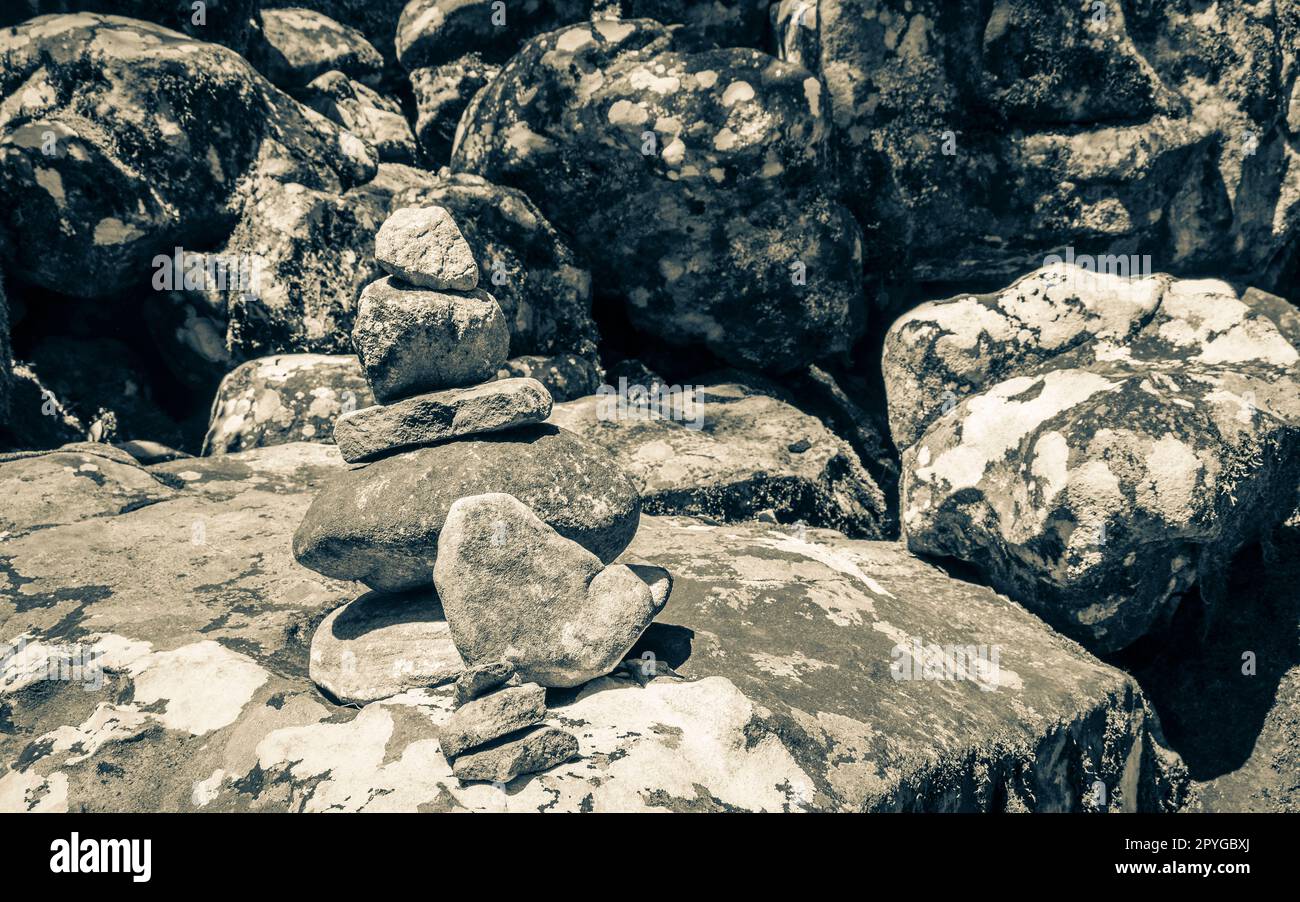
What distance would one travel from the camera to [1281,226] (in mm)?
8648

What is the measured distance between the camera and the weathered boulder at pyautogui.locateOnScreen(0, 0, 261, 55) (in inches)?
348

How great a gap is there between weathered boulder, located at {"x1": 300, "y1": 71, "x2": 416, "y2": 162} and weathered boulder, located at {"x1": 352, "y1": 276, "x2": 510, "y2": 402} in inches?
255

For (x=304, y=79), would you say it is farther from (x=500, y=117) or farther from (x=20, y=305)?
(x=20, y=305)

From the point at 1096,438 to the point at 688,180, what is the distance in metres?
4.07

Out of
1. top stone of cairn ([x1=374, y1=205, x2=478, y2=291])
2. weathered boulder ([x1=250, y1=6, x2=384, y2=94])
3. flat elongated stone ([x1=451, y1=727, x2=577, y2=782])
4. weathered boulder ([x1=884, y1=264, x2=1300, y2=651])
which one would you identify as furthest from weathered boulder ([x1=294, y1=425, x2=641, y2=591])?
weathered boulder ([x1=250, y1=6, x2=384, y2=94])

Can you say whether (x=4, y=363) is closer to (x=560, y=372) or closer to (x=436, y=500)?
(x=560, y=372)

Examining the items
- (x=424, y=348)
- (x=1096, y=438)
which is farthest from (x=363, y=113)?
(x=1096, y=438)

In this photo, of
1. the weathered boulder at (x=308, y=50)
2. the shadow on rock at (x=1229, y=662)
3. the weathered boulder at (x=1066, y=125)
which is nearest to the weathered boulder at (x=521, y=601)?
the shadow on rock at (x=1229, y=662)

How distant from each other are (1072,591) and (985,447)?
1.22 meters

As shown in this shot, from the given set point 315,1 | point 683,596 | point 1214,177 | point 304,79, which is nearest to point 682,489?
point 683,596

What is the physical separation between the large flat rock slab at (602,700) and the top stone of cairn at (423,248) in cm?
198

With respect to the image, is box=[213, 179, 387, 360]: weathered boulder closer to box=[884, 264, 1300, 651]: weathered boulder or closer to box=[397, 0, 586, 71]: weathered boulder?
box=[397, 0, 586, 71]: weathered boulder

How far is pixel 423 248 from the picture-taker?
4.69m

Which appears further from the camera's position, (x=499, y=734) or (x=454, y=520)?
(x=454, y=520)
